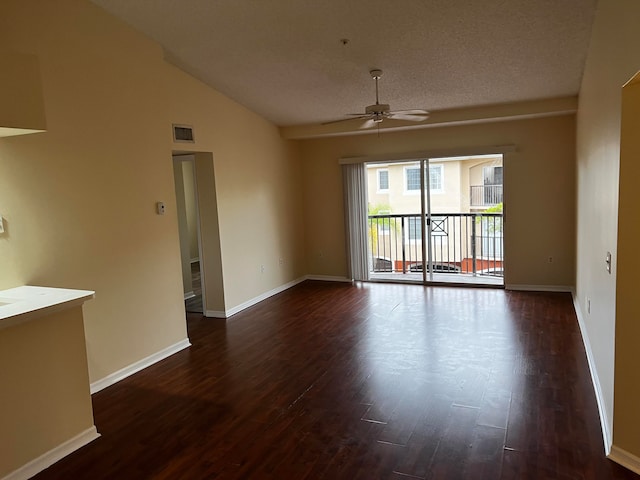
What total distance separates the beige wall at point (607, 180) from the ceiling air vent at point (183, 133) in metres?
3.82

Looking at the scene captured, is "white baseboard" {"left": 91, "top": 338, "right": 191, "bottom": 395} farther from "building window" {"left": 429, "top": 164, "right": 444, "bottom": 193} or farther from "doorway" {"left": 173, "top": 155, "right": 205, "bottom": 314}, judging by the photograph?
"building window" {"left": 429, "top": 164, "right": 444, "bottom": 193}

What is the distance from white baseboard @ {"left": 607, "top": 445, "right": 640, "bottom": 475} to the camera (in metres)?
2.31

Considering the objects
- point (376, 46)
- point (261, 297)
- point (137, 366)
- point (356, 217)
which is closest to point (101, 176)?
point (137, 366)

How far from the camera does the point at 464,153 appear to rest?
639 cm

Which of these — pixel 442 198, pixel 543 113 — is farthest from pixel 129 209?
pixel 442 198

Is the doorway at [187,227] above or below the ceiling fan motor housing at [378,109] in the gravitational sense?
below

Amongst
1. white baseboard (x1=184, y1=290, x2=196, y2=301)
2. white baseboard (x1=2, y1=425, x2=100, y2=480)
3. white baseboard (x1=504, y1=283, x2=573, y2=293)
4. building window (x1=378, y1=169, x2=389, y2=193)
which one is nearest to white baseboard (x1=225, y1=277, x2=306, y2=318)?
white baseboard (x1=184, y1=290, x2=196, y2=301)

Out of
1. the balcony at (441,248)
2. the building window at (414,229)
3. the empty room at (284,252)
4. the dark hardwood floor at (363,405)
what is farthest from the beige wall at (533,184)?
the dark hardwood floor at (363,405)

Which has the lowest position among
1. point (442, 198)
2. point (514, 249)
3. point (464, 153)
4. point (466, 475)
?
point (466, 475)

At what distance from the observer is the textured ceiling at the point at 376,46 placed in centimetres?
352

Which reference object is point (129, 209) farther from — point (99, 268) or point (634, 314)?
point (634, 314)

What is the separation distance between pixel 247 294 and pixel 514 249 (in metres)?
3.72

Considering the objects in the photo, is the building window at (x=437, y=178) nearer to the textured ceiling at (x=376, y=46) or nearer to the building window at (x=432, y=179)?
the building window at (x=432, y=179)

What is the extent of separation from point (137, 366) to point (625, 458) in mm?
3577
